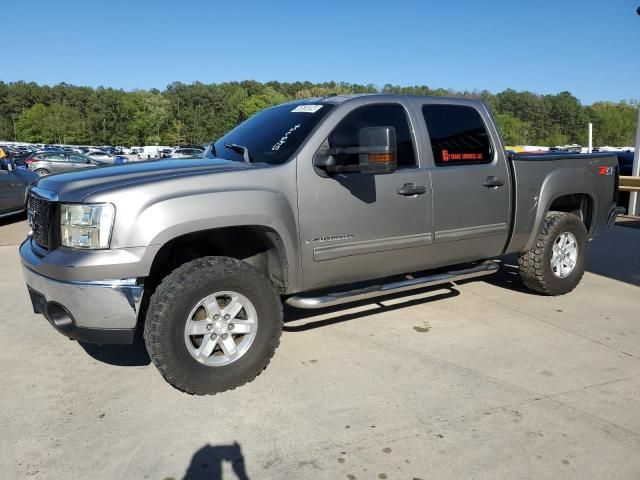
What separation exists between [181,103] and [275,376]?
383ft

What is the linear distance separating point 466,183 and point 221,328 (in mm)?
2352

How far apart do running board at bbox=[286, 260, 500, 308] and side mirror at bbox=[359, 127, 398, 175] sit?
94cm

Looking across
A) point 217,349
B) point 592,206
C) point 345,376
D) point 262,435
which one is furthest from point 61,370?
point 592,206

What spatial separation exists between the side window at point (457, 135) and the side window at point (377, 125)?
0.23m

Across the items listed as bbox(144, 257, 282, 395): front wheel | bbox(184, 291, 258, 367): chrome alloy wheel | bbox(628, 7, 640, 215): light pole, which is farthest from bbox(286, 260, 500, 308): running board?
bbox(628, 7, 640, 215): light pole

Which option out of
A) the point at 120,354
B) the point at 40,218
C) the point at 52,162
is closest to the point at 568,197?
the point at 120,354

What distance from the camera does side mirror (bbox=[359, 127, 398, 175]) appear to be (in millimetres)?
3404

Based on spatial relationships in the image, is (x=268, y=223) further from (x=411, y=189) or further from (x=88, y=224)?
(x=411, y=189)

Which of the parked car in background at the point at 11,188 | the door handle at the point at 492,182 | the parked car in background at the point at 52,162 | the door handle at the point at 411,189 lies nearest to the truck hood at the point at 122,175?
the door handle at the point at 411,189

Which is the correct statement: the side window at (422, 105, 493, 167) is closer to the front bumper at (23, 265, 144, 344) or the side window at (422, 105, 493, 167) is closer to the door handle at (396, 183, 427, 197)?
the door handle at (396, 183, 427, 197)

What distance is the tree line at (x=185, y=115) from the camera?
352 ft

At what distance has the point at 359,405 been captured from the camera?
3.23 metres

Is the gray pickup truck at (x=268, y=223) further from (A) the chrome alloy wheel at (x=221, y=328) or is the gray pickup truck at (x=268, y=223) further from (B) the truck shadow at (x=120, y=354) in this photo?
(B) the truck shadow at (x=120, y=354)

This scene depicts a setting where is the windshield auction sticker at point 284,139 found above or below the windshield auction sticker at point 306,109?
below
